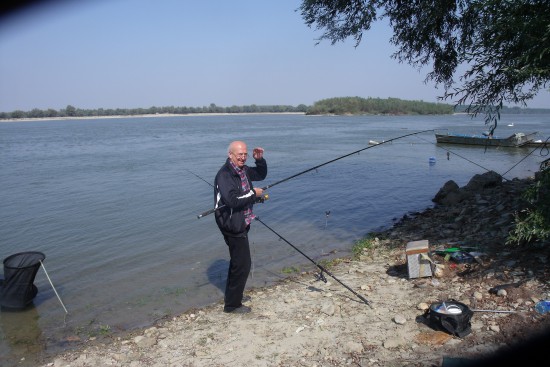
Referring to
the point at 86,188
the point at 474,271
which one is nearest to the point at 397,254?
the point at 474,271

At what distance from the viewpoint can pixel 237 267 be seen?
557 cm

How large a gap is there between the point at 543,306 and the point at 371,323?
6.16 ft

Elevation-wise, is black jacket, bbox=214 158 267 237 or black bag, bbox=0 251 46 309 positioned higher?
black jacket, bbox=214 158 267 237

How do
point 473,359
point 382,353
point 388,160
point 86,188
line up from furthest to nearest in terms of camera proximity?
point 388,160, point 86,188, point 382,353, point 473,359

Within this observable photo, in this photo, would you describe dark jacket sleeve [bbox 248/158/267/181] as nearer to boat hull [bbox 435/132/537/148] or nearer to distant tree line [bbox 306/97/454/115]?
boat hull [bbox 435/132/537/148]

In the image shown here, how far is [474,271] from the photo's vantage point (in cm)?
584

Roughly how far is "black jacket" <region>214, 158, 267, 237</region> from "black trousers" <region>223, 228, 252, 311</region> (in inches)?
5.0

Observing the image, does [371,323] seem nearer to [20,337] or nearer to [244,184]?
[244,184]

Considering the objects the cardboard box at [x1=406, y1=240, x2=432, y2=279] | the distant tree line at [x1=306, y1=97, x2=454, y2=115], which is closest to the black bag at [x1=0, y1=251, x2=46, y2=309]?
the cardboard box at [x1=406, y1=240, x2=432, y2=279]

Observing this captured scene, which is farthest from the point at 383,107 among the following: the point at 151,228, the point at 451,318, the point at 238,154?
the point at 451,318

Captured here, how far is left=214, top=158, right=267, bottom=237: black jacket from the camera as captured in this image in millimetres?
5238

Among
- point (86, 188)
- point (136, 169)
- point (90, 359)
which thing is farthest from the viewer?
point (136, 169)

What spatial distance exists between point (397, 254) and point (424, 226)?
1.98 metres

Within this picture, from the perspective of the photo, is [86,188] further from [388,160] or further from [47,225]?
[388,160]
